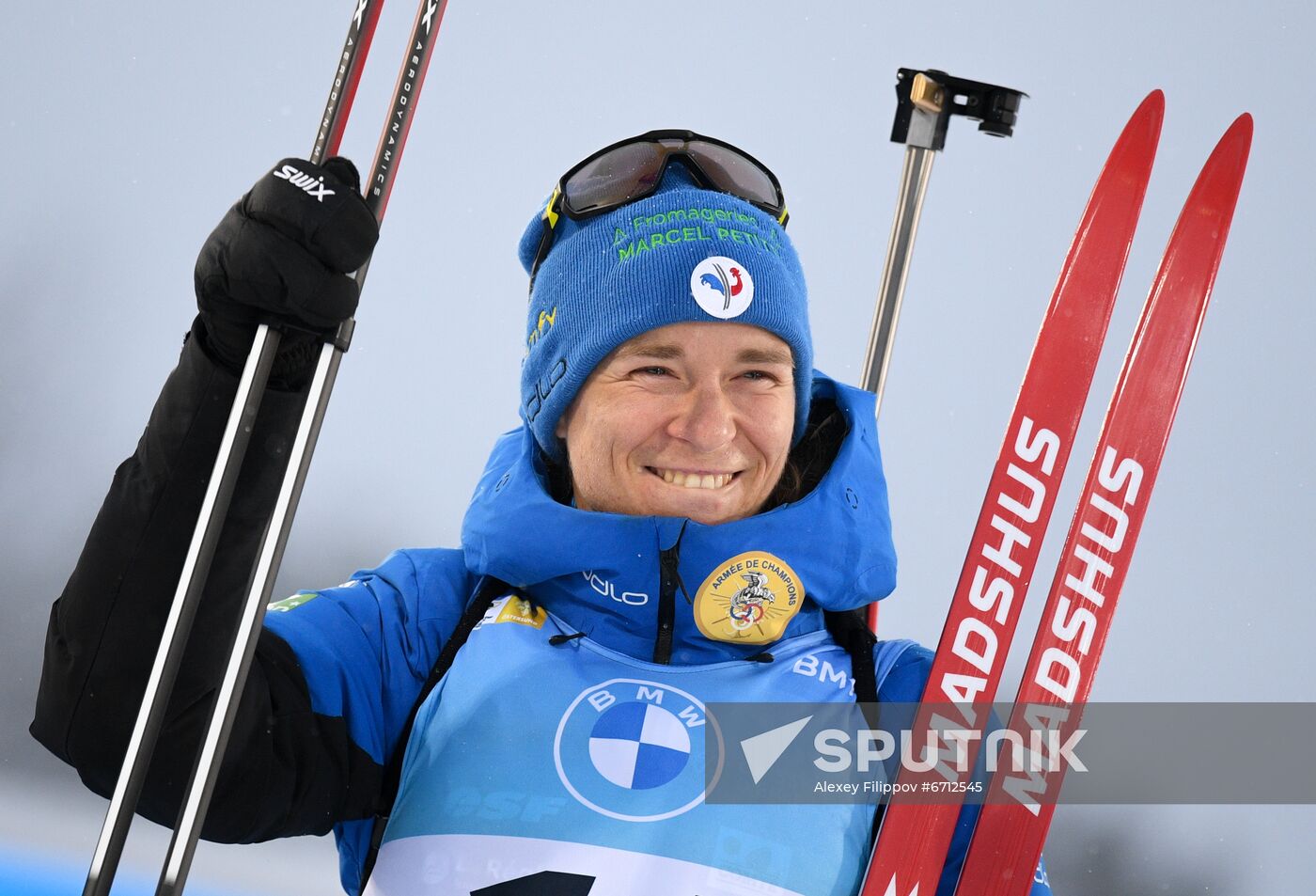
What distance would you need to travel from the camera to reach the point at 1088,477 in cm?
180

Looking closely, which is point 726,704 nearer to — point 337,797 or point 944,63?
point 337,797

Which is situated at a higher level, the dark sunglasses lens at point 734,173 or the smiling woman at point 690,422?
the dark sunglasses lens at point 734,173

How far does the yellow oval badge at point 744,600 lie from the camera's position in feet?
4.81

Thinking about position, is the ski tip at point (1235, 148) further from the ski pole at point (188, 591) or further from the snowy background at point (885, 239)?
the snowy background at point (885, 239)

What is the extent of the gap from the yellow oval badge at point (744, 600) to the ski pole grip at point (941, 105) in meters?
0.91

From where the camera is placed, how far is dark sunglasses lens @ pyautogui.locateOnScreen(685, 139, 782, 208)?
168cm

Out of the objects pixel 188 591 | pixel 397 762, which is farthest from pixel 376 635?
pixel 188 591

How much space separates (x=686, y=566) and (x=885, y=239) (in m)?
2.54

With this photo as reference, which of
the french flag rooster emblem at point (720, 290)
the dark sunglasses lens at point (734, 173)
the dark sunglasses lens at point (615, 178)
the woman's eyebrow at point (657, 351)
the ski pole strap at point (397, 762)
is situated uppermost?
the dark sunglasses lens at point (734, 173)

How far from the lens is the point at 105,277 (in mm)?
4273

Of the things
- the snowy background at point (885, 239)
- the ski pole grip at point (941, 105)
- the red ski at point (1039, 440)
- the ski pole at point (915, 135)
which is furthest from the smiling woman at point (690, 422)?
the snowy background at point (885, 239)

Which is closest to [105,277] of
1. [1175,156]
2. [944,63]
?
[944,63]

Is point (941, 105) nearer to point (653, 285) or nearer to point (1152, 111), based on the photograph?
point (1152, 111)

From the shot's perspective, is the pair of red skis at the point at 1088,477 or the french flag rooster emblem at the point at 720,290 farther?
the pair of red skis at the point at 1088,477
